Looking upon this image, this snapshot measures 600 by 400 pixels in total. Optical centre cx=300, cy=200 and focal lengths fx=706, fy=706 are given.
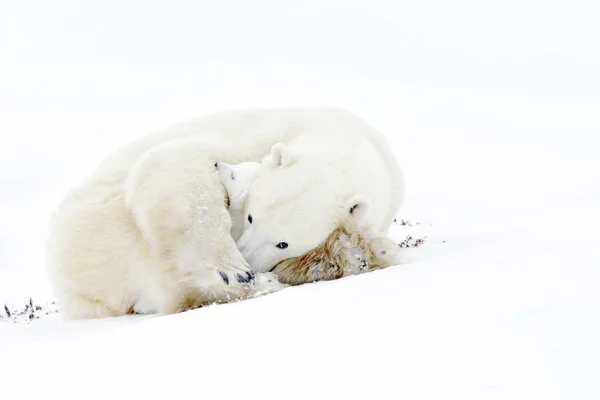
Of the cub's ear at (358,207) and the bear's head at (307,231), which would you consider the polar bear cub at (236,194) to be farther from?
the cub's ear at (358,207)

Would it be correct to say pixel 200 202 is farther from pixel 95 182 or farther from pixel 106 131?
pixel 106 131

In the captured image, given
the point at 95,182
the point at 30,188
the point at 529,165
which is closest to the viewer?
the point at 95,182

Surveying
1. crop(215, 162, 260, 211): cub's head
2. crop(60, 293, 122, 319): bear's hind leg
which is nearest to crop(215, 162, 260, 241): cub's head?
crop(215, 162, 260, 211): cub's head

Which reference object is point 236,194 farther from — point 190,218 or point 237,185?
point 190,218

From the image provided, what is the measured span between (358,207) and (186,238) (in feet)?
4.00

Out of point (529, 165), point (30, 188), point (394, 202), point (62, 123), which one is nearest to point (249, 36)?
point (62, 123)

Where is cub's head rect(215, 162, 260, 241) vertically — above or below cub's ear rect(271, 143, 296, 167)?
below

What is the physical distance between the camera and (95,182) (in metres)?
5.46

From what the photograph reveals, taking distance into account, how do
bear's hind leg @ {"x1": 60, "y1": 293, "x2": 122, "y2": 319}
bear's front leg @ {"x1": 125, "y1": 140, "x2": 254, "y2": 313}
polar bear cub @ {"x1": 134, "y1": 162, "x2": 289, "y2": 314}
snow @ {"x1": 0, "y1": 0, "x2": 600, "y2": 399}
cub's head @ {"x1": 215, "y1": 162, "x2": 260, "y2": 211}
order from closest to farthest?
snow @ {"x1": 0, "y1": 0, "x2": 600, "y2": 399}
bear's front leg @ {"x1": 125, "y1": 140, "x2": 254, "y2": 313}
polar bear cub @ {"x1": 134, "y1": 162, "x2": 289, "y2": 314}
bear's hind leg @ {"x1": 60, "y1": 293, "x2": 122, "y2": 319}
cub's head @ {"x1": 215, "y1": 162, "x2": 260, "y2": 211}

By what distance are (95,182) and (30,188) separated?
19529 mm

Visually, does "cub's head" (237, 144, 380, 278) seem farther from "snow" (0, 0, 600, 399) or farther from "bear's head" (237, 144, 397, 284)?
"snow" (0, 0, 600, 399)

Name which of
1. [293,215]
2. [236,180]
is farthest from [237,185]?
[293,215]

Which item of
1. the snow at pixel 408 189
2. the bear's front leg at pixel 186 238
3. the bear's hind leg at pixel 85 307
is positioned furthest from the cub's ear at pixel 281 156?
the bear's hind leg at pixel 85 307

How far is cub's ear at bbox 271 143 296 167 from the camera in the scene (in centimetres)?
508
